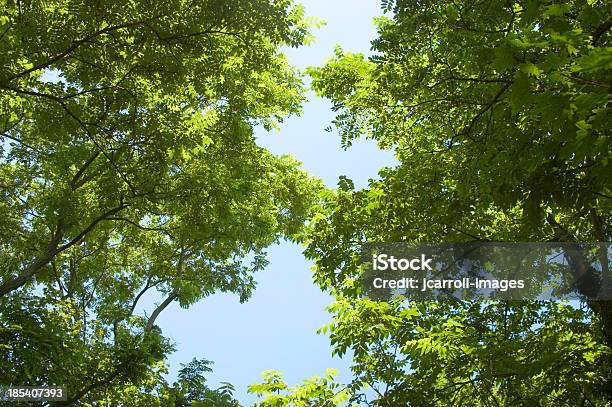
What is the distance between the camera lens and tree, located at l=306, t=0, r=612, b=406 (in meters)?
6.52

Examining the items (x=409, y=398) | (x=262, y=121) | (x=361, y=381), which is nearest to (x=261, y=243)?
(x=262, y=121)

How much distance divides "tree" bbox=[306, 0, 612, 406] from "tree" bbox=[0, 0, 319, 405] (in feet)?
5.23

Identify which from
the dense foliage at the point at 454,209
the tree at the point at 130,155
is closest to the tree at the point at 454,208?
the dense foliage at the point at 454,209

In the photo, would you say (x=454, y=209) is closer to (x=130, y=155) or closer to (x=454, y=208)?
(x=454, y=208)

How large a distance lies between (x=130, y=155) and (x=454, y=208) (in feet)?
20.5

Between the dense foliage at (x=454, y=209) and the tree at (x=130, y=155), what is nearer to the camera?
the dense foliage at (x=454, y=209)

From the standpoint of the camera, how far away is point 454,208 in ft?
24.7

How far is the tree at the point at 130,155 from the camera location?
27.4 feet

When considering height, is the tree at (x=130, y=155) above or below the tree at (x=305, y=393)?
above

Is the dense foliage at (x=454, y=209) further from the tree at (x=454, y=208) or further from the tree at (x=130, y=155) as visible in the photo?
the tree at (x=130, y=155)

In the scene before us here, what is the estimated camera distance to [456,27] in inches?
269

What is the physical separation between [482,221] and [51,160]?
9.14 m

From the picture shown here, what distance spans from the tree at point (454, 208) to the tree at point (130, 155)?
5.23 ft

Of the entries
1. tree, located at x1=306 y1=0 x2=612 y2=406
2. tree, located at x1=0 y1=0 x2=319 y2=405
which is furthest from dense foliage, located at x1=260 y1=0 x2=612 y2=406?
tree, located at x1=0 y1=0 x2=319 y2=405
